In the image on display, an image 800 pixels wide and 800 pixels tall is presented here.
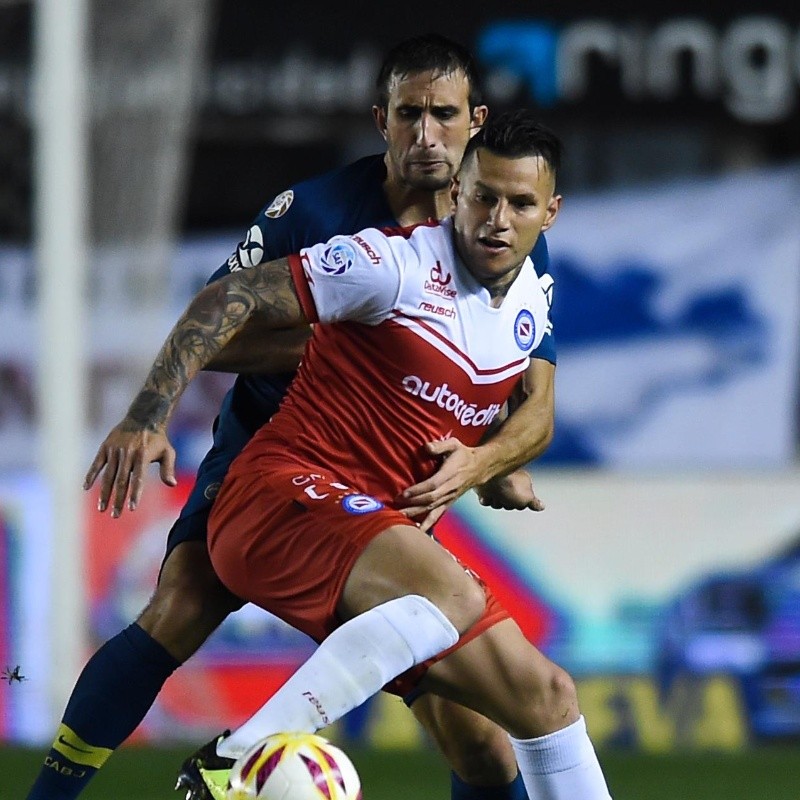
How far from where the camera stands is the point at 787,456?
9.81m

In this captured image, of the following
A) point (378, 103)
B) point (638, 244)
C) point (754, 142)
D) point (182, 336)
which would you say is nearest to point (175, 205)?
point (638, 244)

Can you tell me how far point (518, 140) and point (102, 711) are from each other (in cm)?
165

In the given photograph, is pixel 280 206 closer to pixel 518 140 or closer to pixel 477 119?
pixel 477 119

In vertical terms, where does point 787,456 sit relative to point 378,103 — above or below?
below

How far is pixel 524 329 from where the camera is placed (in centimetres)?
411

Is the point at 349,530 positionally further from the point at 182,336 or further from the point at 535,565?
the point at 535,565

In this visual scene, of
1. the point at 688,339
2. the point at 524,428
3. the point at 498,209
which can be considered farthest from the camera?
the point at 688,339

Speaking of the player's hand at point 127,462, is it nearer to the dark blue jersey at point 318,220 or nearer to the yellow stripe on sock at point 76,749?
the dark blue jersey at point 318,220

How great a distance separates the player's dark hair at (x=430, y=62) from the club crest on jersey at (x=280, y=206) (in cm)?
31

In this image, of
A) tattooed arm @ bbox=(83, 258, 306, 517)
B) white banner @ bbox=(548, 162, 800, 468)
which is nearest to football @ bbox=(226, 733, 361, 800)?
tattooed arm @ bbox=(83, 258, 306, 517)

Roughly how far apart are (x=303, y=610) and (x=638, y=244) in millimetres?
6335

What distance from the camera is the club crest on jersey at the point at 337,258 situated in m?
3.83

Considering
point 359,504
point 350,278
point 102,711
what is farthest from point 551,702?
point 102,711

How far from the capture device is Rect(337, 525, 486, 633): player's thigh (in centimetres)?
369
